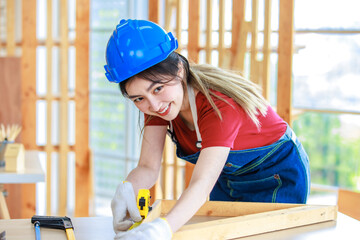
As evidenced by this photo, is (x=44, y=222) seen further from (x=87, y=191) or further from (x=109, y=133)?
(x=109, y=133)

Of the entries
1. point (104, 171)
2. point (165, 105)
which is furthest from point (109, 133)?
point (165, 105)

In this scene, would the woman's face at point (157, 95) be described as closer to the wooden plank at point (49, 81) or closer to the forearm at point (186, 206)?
the forearm at point (186, 206)

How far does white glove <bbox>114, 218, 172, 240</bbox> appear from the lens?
1221mm

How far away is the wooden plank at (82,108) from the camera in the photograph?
12.7 feet

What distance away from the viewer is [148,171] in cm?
181

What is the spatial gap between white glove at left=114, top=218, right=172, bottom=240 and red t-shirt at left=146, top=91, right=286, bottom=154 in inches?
12.4

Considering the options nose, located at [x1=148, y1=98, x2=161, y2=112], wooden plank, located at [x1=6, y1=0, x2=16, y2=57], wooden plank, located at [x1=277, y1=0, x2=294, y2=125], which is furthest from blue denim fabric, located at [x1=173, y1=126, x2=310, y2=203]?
wooden plank, located at [x1=6, y1=0, x2=16, y2=57]

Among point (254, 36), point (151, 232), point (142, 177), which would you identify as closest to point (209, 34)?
point (254, 36)

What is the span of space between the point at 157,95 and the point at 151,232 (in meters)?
0.45

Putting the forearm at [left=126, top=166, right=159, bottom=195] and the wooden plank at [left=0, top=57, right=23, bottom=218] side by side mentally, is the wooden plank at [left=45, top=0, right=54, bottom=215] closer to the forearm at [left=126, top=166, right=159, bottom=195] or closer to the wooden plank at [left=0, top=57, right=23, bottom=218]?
the wooden plank at [left=0, top=57, right=23, bottom=218]

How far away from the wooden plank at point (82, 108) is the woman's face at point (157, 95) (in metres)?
2.47

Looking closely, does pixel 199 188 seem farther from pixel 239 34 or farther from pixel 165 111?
pixel 239 34

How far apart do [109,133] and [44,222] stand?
3.12 meters

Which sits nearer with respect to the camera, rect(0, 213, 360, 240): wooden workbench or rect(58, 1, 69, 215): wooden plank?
rect(0, 213, 360, 240): wooden workbench
